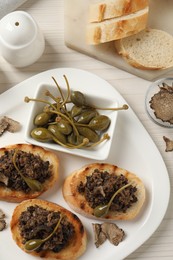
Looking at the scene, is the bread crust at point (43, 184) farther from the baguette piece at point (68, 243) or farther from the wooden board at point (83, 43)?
the wooden board at point (83, 43)

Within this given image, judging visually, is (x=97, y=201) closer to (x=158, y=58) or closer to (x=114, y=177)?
(x=114, y=177)

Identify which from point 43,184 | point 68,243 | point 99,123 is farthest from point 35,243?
point 99,123

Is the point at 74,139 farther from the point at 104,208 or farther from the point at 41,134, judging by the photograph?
the point at 104,208

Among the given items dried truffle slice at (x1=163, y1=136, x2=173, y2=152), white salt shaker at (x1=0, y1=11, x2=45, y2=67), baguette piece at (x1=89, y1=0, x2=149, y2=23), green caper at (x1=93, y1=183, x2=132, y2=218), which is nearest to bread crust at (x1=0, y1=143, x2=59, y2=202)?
green caper at (x1=93, y1=183, x2=132, y2=218)

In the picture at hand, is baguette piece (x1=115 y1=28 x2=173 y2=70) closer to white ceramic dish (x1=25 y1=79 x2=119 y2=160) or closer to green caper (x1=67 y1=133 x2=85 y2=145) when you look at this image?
white ceramic dish (x1=25 y1=79 x2=119 y2=160)

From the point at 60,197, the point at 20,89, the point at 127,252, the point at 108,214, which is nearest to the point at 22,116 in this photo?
the point at 20,89
